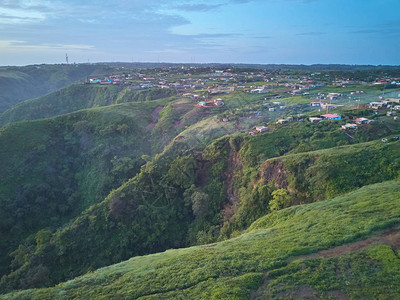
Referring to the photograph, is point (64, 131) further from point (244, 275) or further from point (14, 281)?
point (244, 275)

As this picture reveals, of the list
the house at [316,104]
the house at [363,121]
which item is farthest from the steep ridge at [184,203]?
the house at [316,104]

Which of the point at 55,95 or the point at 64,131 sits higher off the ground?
the point at 55,95

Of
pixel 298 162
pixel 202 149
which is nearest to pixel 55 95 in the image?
pixel 202 149

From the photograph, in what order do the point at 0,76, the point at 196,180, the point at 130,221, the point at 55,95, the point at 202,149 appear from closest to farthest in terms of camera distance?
the point at 130,221, the point at 196,180, the point at 202,149, the point at 55,95, the point at 0,76

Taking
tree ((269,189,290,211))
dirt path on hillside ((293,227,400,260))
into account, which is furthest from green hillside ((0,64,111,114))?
dirt path on hillside ((293,227,400,260))

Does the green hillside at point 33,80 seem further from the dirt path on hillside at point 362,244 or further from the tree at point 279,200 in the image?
the dirt path on hillside at point 362,244
